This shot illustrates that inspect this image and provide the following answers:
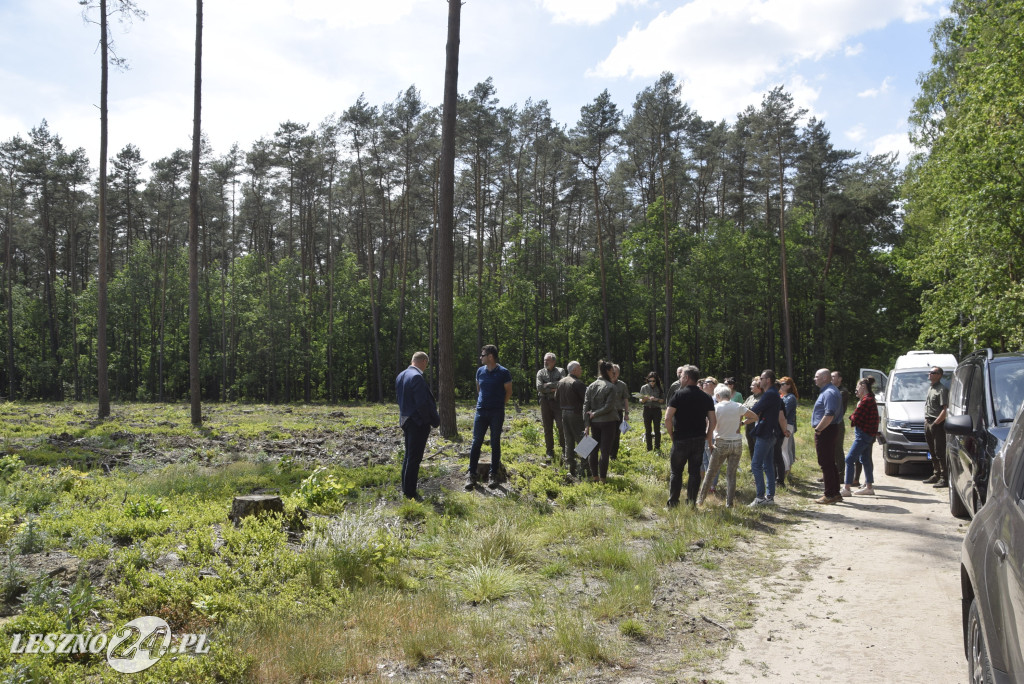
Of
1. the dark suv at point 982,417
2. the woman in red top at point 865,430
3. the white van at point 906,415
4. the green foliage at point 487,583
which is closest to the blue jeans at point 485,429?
the green foliage at point 487,583

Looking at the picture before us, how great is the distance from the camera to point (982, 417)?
6.91 meters

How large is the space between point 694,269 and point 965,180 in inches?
1157

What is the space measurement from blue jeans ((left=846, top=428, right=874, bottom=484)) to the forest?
94.3 ft

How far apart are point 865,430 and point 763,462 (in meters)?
1.92

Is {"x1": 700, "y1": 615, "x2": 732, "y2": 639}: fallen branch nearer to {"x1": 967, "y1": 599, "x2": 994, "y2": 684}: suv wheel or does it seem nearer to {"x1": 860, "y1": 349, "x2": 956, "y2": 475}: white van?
{"x1": 967, "y1": 599, "x2": 994, "y2": 684}: suv wheel

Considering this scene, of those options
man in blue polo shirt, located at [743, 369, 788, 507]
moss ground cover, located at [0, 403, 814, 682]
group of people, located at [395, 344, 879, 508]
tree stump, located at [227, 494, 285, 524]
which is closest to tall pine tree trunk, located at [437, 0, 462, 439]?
group of people, located at [395, 344, 879, 508]

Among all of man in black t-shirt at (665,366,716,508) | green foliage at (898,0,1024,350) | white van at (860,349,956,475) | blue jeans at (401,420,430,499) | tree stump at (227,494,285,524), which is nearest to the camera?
tree stump at (227,494,285,524)

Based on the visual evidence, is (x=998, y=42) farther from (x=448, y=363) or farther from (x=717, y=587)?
(x=717, y=587)

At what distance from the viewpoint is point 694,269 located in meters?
46.5

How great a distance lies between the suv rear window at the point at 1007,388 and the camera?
22.1 feet

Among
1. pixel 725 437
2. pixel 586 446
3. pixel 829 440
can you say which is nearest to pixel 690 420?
pixel 725 437

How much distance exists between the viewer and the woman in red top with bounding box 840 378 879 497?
10.7 meters

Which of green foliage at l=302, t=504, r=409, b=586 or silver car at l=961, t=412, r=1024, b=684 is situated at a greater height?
silver car at l=961, t=412, r=1024, b=684

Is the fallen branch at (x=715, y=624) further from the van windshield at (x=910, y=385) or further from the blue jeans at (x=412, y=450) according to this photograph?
the van windshield at (x=910, y=385)
